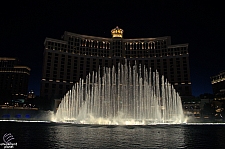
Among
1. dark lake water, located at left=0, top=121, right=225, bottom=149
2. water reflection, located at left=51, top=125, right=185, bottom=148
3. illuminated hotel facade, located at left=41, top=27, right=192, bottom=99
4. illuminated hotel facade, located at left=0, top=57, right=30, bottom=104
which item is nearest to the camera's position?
dark lake water, located at left=0, top=121, right=225, bottom=149

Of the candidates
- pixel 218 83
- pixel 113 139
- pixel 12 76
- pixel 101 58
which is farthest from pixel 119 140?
pixel 12 76

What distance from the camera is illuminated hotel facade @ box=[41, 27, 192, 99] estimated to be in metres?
81.1

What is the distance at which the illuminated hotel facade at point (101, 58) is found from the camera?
266ft

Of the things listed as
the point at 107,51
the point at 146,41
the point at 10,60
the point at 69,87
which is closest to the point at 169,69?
the point at 146,41

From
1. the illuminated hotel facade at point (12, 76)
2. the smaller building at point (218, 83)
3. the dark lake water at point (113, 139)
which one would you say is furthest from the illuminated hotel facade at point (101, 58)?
the dark lake water at point (113, 139)

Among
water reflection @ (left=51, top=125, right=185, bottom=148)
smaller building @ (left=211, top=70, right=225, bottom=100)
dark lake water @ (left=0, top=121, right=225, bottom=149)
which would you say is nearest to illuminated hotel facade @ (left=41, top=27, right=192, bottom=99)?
smaller building @ (left=211, top=70, right=225, bottom=100)

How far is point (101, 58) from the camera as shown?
88.9m

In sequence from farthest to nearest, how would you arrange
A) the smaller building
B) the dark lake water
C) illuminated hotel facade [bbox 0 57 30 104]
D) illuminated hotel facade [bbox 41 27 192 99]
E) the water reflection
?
1. illuminated hotel facade [bbox 0 57 30 104]
2. the smaller building
3. illuminated hotel facade [bbox 41 27 192 99]
4. the water reflection
5. the dark lake water

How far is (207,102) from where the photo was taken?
66562mm

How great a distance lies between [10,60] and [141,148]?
4738 inches

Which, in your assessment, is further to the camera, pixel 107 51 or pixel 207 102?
pixel 107 51

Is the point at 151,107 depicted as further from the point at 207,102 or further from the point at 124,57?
the point at 124,57

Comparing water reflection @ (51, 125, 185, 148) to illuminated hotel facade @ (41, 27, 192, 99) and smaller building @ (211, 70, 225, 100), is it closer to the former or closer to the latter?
illuminated hotel facade @ (41, 27, 192, 99)

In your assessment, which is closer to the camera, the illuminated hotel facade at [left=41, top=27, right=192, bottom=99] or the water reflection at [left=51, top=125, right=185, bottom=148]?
the water reflection at [left=51, top=125, right=185, bottom=148]
